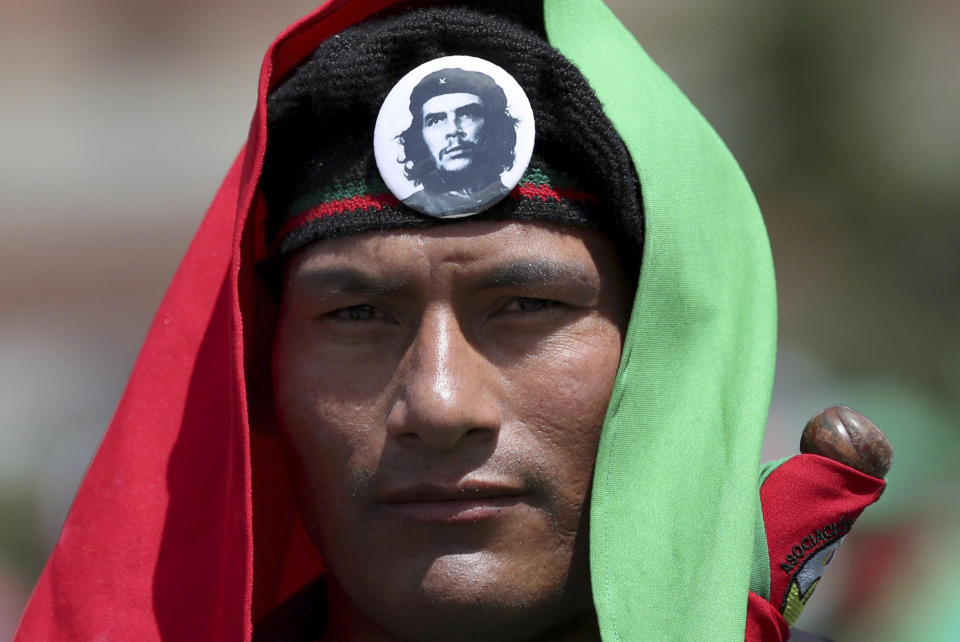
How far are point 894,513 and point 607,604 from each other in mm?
3106

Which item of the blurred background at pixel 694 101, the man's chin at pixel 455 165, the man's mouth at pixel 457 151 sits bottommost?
the blurred background at pixel 694 101

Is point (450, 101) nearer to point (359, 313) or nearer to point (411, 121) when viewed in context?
point (411, 121)

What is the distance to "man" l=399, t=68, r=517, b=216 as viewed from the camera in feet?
6.06

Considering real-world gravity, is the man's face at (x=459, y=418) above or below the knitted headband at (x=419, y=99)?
below

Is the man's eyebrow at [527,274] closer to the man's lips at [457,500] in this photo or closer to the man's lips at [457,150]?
the man's lips at [457,150]

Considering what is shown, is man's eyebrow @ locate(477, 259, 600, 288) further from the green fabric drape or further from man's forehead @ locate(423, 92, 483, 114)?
man's forehead @ locate(423, 92, 483, 114)

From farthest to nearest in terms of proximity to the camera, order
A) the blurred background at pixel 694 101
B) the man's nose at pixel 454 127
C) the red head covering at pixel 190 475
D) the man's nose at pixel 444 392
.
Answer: the blurred background at pixel 694 101 → the red head covering at pixel 190 475 → the man's nose at pixel 454 127 → the man's nose at pixel 444 392

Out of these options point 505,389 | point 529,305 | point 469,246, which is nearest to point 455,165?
point 469,246

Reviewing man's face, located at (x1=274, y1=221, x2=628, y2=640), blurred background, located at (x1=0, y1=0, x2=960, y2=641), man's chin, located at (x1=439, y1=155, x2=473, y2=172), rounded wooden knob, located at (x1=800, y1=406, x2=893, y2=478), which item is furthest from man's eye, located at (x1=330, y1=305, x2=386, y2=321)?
blurred background, located at (x1=0, y1=0, x2=960, y2=641)

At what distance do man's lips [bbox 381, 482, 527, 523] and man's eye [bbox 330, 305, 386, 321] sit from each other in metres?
0.28

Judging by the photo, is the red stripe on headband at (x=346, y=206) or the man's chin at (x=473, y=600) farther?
the red stripe on headband at (x=346, y=206)

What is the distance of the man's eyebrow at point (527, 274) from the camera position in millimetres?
1853

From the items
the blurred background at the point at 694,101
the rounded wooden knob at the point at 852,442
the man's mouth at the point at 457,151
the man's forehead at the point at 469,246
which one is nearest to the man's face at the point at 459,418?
the man's forehead at the point at 469,246

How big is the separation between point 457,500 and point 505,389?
0.18 m
